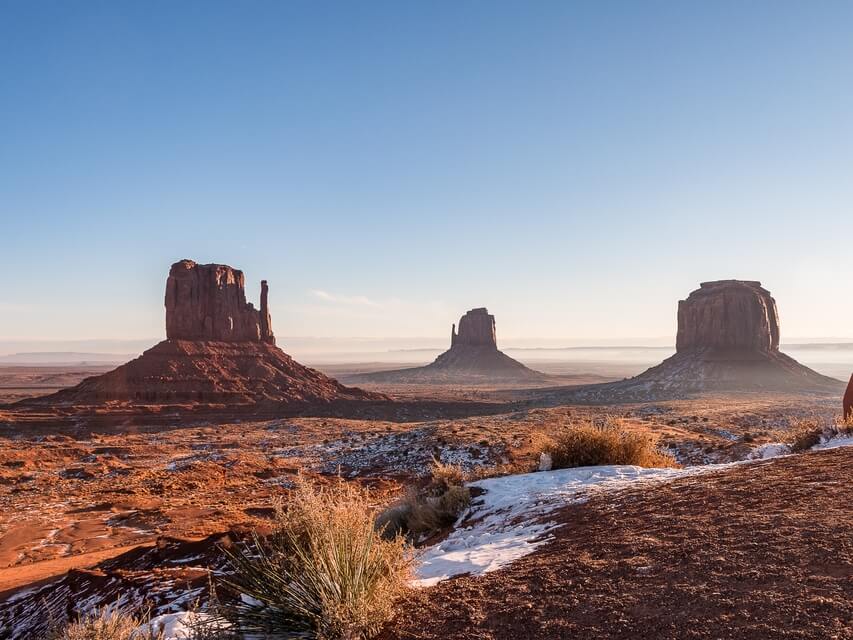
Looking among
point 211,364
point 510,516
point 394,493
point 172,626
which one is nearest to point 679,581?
point 510,516

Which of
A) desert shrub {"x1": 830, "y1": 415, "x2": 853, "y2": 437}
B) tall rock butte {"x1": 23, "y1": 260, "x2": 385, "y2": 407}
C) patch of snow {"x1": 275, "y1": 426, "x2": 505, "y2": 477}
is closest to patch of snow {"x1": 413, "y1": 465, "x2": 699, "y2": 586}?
desert shrub {"x1": 830, "y1": 415, "x2": 853, "y2": 437}

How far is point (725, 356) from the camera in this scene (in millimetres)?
83250

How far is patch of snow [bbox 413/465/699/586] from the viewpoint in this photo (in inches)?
216

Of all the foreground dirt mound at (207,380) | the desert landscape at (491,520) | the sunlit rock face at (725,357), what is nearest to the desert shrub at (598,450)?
the desert landscape at (491,520)

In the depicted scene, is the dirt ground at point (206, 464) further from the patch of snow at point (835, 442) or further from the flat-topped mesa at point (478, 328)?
the flat-topped mesa at point (478, 328)

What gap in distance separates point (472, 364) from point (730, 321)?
222 feet

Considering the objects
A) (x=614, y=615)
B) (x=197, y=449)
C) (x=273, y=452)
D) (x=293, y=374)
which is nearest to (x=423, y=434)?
(x=273, y=452)

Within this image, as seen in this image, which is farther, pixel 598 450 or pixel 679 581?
pixel 598 450

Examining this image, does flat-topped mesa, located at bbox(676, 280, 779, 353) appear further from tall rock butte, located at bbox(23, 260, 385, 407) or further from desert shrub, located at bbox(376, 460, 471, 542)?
desert shrub, located at bbox(376, 460, 471, 542)

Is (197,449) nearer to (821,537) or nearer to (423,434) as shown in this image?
(423,434)

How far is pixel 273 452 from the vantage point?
1155 inches

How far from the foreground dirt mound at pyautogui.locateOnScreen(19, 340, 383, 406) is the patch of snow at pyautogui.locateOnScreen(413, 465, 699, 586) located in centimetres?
5043

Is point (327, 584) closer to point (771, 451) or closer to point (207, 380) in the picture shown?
point (771, 451)

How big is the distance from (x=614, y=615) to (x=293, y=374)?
6568 centimetres
